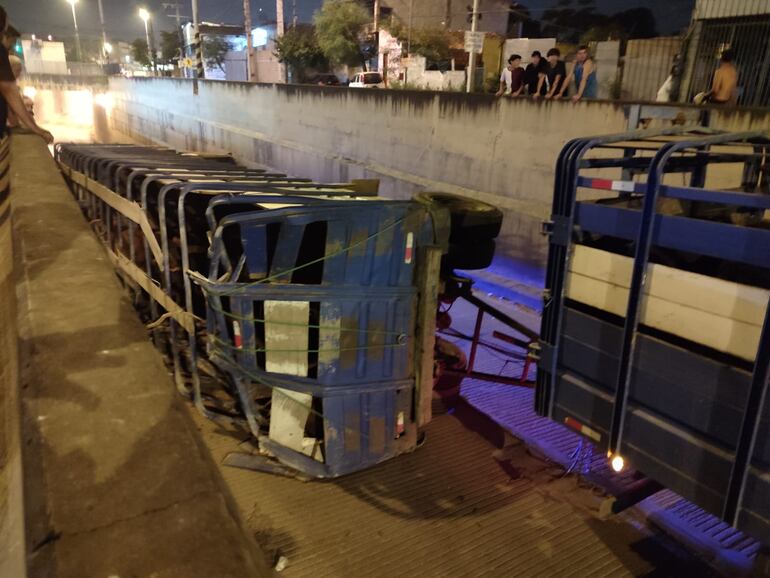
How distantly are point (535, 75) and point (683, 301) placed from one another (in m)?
9.59

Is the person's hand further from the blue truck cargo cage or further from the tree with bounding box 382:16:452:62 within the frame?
the tree with bounding box 382:16:452:62

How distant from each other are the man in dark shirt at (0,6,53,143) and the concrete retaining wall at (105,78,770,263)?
22.4ft

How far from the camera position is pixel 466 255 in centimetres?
448

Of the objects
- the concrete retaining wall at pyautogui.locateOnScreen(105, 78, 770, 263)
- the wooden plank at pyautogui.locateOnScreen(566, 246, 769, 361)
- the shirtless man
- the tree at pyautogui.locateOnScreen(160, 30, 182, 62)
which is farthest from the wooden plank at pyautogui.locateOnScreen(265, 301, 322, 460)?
the tree at pyautogui.locateOnScreen(160, 30, 182, 62)

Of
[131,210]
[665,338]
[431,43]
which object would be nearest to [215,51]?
[431,43]

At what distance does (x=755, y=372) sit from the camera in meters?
2.38

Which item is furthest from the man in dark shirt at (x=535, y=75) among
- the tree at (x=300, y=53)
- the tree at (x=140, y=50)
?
the tree at (x=140, y=50)

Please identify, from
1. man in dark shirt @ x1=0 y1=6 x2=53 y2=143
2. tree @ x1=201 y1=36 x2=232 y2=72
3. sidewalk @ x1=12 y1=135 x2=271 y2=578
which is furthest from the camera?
tree @ x1=201 y1=36 x2=232 y2=72

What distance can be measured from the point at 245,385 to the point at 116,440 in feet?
8.01

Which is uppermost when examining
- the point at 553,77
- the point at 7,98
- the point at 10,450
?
the point at 553,77

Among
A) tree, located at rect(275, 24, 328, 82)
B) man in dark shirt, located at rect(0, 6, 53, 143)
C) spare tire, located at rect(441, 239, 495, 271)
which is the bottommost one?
spare tire, located at rect(441, 239, 495, 271)

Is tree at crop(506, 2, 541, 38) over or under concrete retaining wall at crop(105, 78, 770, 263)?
over

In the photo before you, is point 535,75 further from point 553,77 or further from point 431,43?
point 431,43

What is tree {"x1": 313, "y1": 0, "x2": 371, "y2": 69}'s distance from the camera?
27531mm
